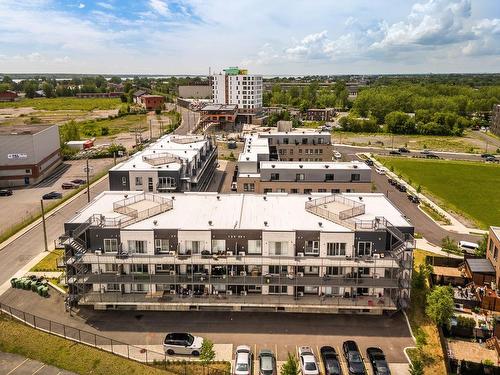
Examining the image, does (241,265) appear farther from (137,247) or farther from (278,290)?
(137,247)

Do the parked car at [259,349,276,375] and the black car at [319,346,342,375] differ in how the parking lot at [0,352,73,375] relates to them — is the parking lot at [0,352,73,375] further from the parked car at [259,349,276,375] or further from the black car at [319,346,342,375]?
the black car at [319,346,342,375]

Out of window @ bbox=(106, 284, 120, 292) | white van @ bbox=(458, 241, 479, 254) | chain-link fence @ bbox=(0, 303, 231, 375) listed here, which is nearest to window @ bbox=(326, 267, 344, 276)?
chain-link fence @ bbox=(0, 303, 231, 375)

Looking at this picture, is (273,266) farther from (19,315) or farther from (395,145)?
(395,145)

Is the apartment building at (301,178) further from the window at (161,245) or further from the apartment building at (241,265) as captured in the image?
the window at (161,245)

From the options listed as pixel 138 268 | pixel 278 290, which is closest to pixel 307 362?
pixel 278 290

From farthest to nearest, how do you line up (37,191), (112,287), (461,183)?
(461,183)
(37,191)
(112,287)

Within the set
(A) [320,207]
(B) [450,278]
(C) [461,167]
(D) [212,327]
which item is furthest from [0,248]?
(C) [461,167]
